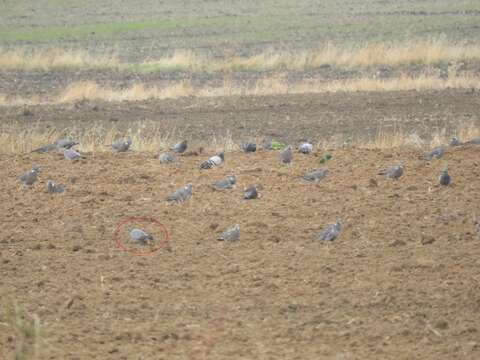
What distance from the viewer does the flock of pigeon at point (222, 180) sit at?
453 inches

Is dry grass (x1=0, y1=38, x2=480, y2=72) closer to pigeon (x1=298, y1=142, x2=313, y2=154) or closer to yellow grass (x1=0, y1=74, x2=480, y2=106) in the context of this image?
yellow grass (x1=0, y1=74, x2=480, y2=106)

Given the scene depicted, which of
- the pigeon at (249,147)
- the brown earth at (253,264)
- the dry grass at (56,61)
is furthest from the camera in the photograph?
the dry grass at (56,61)

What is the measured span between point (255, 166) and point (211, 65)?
1655cm

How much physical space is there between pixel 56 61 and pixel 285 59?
301 inches

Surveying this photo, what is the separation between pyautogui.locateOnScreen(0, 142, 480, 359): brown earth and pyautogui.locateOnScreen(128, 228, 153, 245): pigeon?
277 millimetres

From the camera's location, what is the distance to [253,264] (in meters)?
10.8

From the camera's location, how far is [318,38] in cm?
3959

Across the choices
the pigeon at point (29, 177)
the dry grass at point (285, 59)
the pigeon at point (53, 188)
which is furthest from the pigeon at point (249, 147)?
the dry grass at point (285, 59)

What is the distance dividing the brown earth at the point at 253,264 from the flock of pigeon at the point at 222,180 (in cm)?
12

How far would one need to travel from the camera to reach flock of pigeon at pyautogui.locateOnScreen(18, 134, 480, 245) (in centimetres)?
1152

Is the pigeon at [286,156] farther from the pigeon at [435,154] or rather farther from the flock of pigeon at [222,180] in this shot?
the pigeon at [435,154]

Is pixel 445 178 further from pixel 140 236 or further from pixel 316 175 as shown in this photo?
pixel 140 236

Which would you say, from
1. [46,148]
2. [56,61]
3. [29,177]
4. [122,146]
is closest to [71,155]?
[122,146]

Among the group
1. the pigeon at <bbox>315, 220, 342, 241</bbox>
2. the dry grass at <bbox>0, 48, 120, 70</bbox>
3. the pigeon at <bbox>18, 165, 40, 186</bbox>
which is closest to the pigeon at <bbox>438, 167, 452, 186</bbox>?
the pigeon at <bbox>315, 220, 342, 241</bbox>
